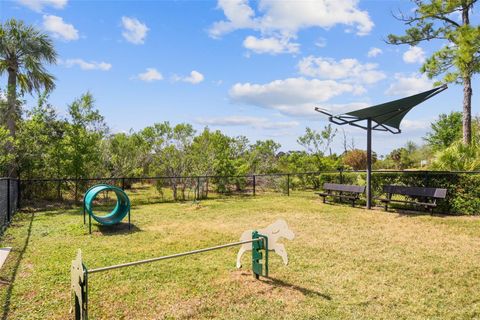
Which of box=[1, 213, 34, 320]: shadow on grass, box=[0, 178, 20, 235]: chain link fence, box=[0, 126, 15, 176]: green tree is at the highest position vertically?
box=[0, 126, 15, 176]: green tree

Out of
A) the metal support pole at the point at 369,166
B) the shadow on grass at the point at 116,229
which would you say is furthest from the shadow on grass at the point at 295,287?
the metal support pole at the point at 369,166

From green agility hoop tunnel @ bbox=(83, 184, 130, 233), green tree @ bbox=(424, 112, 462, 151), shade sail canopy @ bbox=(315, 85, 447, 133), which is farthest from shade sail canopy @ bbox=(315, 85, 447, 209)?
green tree @ bbox=(424, 112, 462, 151)

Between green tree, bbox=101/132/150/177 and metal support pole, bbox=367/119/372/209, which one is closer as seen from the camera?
metal support pole, bbox=367/119/372/209

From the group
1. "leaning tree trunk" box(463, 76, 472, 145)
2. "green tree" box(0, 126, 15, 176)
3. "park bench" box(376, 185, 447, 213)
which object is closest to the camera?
"park bench" box(376, 185, 447, 213)

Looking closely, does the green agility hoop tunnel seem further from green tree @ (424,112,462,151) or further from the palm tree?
green tree @ (424,112,462,151)

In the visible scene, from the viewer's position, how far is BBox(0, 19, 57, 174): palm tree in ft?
→ 39.1

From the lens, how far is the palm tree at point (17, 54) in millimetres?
11906

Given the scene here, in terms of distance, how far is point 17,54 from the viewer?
41.2ft

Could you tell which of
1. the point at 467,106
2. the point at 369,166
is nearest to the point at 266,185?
the point at 369,166

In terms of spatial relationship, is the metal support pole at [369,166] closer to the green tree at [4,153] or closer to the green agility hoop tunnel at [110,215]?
the green agility hoop tunnel at [110,215]

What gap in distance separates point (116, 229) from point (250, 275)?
14.3 ft

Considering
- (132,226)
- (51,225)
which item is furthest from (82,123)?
(132,226)

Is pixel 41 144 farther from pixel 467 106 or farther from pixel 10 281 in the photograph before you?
pixel 467 106

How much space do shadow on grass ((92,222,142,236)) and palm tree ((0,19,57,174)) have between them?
639cm
